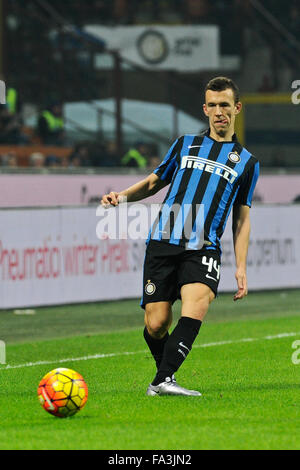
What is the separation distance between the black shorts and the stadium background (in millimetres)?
735

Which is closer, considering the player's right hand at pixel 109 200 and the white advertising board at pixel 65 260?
the player's right hand at pixel 109 200

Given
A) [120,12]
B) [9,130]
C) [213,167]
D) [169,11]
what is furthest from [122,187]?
[213,167]

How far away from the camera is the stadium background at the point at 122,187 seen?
776cm

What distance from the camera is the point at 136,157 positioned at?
22.2 metres

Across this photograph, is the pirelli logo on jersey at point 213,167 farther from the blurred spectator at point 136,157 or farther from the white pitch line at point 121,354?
the blurred spectator at point 136,157

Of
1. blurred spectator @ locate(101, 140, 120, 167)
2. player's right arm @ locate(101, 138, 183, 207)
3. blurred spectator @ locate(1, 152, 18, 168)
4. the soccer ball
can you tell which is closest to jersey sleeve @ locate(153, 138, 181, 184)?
player's right arm @ locate(101, 138, 183, 207)

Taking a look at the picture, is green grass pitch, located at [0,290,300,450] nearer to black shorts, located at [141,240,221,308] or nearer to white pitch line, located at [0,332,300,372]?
white pitch line, located at [0,332,300,372]

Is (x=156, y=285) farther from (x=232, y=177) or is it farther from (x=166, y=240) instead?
(x=232, y=177)

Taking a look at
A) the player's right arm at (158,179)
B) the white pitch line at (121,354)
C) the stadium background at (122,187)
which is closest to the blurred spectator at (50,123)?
the stadium background at (122,187)

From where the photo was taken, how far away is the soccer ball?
285 inches

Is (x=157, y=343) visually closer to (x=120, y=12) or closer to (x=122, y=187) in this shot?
(x=122, y=187)

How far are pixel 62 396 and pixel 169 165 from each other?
6.23 feet

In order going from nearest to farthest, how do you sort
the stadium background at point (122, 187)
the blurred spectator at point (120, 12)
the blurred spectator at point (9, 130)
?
the stadium background at point (122, 187) < the blurred spectator at point (9, 130) < the blurred spectator at point (120, 12)
